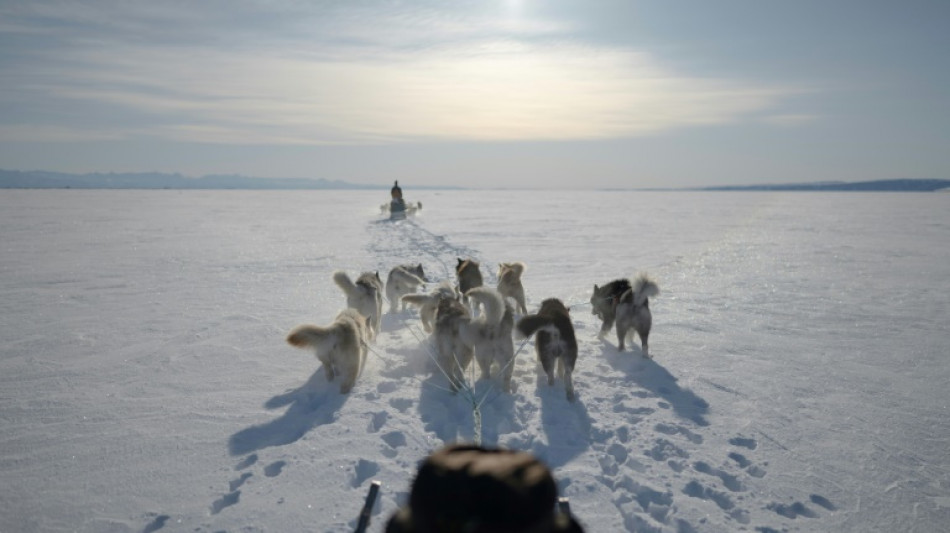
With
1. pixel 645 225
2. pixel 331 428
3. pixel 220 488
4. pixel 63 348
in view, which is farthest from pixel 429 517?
pixel 645 225

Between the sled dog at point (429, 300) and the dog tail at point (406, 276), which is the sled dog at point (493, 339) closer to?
the sled dog at point (429, 300)

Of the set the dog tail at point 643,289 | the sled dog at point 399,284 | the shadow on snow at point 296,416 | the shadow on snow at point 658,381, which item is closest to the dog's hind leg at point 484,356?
the shadow on snow at point 296,416

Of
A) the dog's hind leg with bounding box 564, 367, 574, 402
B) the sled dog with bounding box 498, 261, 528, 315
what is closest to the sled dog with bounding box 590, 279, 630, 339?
the sled dog with bounding box 498, 261, 528, 315

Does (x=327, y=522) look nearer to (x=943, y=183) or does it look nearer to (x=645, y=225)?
(x=645, y=225)

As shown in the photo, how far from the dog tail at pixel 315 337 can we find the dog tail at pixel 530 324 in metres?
1.99

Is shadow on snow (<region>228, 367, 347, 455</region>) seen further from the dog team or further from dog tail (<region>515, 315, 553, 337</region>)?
dog tail (<region>515, 315, 553, 337</region>)

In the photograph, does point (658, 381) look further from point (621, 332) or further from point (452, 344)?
point (452, 344)

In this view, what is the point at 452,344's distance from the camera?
5.36 meters

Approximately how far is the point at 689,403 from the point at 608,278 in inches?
274

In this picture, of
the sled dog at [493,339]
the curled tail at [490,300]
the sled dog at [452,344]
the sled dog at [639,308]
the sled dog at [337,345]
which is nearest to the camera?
the curled tail at [490,300]

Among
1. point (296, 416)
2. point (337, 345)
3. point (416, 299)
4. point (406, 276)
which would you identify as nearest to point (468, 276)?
point (406, 276)

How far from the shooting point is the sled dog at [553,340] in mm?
5184

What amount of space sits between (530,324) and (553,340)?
1.08 ft

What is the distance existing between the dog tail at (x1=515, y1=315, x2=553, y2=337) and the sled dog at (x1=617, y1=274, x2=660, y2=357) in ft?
5.86
